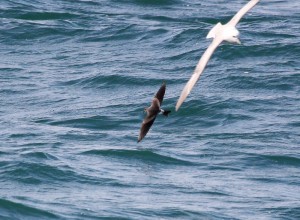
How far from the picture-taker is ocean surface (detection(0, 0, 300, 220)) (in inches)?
634

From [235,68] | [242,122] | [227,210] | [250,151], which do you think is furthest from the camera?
[235,68]

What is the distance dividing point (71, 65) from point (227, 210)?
8727 millimetres

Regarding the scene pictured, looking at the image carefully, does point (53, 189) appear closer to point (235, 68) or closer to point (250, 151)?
point (250, 151)

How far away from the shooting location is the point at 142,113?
67.4 ft

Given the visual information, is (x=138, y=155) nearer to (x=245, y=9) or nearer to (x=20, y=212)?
(x=20, y=212)

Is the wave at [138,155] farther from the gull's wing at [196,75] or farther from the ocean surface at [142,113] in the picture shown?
the gull's wing at [196,75]

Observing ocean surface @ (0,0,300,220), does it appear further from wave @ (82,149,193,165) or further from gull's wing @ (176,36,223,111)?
gull's wing @ (176,36,223,111)

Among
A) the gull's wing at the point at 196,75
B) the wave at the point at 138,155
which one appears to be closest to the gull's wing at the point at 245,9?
the gull's wing at the point at 196,75

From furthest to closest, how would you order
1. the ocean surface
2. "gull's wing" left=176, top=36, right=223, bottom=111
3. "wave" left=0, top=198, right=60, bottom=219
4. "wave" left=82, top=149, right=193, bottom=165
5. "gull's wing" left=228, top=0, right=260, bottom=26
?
"wave" left=82, top=149, right=193, bottom=165, the ocean surface, "wave" left=0, top=198, right=60, bottom=219, "gull's wing" left=228, top=0, right=260, bottom=26, "gull's wing" left=176, top=36, right=223, bottom=111

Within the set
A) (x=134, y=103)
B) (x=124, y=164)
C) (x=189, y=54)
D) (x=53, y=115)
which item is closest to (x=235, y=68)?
(x=189, y=54)

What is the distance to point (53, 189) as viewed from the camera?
54.0 ft

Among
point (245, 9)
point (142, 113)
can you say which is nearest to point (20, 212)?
point (245, 9)

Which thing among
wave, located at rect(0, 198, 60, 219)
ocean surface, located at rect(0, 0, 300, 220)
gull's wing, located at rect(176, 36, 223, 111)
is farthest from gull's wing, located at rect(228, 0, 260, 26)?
wave, located at rect(0, 198, 60, 219)

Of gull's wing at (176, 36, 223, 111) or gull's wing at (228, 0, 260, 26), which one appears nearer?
gull's wing at (176, 36, 223, 111)
